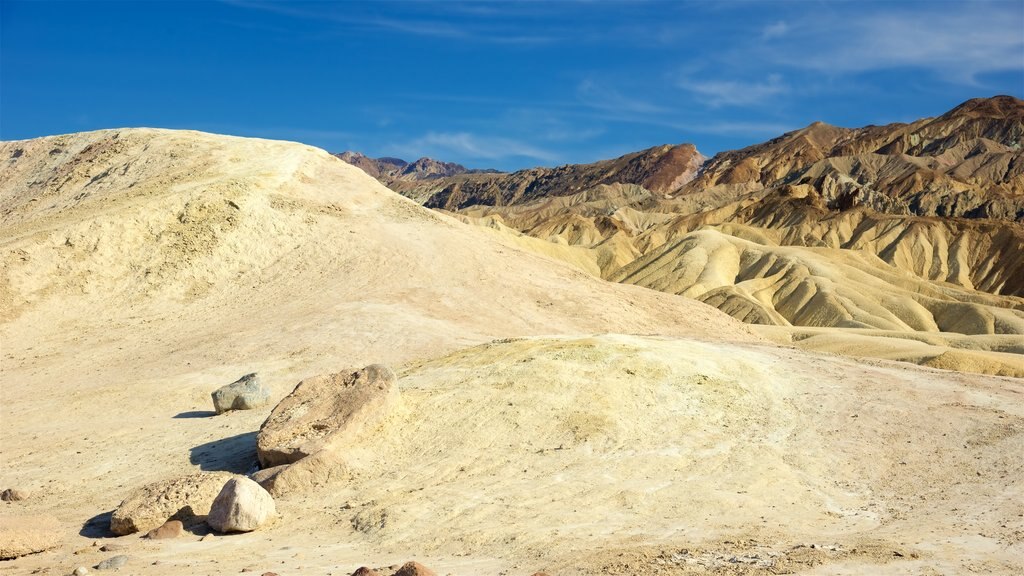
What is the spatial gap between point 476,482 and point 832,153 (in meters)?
144

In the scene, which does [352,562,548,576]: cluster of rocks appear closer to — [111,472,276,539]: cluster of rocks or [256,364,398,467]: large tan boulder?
[111,472,276,539]: cluster of rocks

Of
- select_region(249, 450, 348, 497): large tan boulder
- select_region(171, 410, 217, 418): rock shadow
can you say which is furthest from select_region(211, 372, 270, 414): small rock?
select_region(249, 450, 348, 497): large tan boulder

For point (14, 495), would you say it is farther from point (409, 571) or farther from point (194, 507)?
point (409, 571)

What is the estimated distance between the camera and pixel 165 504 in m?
11.4

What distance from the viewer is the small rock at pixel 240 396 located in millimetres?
17266

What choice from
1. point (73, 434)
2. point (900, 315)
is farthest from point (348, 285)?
point (900, 315)

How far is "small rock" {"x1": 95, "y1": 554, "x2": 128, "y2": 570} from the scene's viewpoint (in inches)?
360

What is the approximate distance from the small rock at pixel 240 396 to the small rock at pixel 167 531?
21.0 feet

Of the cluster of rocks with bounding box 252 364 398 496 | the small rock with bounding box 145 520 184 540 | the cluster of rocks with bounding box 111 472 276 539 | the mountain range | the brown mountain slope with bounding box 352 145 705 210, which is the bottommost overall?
the small rock with bounding box 145 520 184 540

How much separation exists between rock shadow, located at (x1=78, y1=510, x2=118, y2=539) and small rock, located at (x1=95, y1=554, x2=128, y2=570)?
2122 mm

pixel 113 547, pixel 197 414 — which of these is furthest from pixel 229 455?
pixel 113 547

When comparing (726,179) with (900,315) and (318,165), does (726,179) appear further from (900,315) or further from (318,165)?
(318,165)

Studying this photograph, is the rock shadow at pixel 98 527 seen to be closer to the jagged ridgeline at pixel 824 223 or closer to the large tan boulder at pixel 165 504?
the large tan boulder at pixel 165 504

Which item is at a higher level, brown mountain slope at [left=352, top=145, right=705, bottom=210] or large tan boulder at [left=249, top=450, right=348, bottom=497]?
brown mountain slope at [left=352, top=145, right=705, bottom=210]
